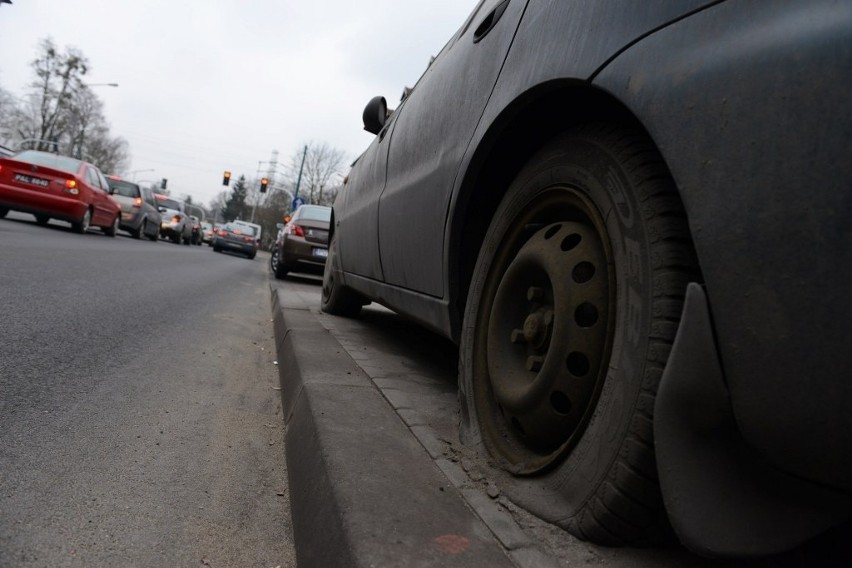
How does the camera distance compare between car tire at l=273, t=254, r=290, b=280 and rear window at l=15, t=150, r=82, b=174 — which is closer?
car tire at l=273, t=254, r=290, b=280

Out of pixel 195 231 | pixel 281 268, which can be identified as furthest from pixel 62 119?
pixel 281 268

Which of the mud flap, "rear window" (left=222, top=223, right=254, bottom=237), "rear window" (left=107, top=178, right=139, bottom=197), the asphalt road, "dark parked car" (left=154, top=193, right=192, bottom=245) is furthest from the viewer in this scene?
"rear window" (left=222, top=223, right=254, bottom=237)

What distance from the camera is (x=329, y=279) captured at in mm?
5719

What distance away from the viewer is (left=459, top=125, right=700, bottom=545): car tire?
1.21 metres

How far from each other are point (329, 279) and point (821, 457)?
16.5 feet

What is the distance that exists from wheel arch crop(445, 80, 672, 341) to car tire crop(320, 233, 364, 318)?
292 centimetres

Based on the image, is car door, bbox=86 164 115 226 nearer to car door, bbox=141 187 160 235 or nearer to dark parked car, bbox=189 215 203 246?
car door, bbox=141 187 160 235

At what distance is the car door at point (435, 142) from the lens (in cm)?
216

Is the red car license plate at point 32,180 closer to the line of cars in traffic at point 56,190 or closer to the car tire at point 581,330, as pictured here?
the line of cars in traffic at point 56,190

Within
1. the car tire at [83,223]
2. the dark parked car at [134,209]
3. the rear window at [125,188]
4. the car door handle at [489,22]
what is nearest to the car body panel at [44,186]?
the car tire at [83,223]

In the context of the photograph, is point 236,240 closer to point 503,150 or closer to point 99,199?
point 99,199

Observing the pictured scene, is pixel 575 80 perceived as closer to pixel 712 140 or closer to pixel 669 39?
pixel 669 39

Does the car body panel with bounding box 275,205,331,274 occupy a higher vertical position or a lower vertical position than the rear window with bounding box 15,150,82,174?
lower

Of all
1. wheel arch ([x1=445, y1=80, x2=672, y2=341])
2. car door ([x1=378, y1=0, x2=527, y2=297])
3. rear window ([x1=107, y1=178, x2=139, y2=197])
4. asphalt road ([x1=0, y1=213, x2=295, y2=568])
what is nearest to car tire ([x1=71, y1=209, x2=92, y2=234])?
rear window ([x1=107, y1=178, x2=139, y2=197])
